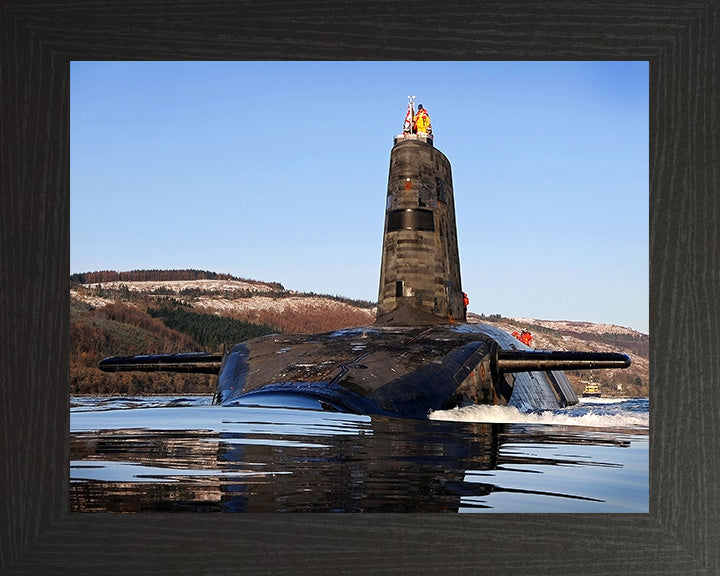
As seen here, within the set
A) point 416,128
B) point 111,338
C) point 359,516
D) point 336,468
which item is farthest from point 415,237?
point 111,338

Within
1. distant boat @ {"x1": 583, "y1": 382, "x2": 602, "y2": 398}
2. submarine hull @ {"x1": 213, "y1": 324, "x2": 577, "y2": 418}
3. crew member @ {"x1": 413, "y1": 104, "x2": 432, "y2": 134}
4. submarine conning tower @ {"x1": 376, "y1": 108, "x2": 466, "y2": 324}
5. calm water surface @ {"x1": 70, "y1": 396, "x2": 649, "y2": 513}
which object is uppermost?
crew member @ {"x1": 413, "y1": 104, "x2": 432, "y2": 134}

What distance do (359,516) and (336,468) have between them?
579 mm

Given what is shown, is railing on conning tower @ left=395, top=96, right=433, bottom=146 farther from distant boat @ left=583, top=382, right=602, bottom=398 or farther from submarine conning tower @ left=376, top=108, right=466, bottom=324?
distant boat @ left=583, top=382, right=602, bottom=398

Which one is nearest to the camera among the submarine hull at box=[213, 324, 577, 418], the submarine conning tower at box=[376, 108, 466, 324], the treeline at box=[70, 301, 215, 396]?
the submarine hull at box=[213, 324, 577, 418]

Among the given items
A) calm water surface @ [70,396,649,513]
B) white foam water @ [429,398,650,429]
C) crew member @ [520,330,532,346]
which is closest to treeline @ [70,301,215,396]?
crew member @ [520,330,532,346]

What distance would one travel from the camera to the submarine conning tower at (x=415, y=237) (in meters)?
15.6

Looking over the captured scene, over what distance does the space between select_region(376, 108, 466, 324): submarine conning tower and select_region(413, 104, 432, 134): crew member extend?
15 cm

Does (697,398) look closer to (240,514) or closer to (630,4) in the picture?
(630,4)

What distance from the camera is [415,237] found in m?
15.6

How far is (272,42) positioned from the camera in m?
5.11

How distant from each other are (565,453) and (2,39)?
15.1 feet

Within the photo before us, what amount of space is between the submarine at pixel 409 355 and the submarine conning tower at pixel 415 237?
17mm

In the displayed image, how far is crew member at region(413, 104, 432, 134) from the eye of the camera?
15.8m

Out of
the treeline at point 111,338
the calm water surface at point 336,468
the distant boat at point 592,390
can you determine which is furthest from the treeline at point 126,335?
the calm water surface at point 336,468
